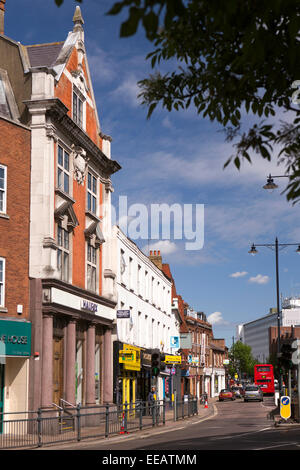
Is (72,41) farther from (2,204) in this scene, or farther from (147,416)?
(147,416)

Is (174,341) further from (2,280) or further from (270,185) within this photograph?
(2,280)

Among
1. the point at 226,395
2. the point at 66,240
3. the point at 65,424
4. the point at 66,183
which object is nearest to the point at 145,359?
the point at 66,240

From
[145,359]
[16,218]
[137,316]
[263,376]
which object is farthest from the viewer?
[263,376]

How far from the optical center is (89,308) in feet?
97.5

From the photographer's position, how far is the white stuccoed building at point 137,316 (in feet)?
121

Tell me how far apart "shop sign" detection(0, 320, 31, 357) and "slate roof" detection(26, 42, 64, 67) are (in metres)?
12.7

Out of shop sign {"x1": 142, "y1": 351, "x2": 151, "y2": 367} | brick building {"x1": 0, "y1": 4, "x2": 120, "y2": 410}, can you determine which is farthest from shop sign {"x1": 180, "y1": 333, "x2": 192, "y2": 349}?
brick building {"x1": 0, "y1": 4, "x2": 120, "y2": 410}

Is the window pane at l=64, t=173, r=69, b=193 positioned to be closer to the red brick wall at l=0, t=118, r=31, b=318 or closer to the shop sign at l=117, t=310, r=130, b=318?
the red brick wall at l=0, t=118, r=31, b=318

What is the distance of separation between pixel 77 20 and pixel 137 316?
1920 cm

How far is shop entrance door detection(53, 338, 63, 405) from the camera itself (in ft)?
86.0

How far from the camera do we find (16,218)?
24891mm

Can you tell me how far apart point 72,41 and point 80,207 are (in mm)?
8219
